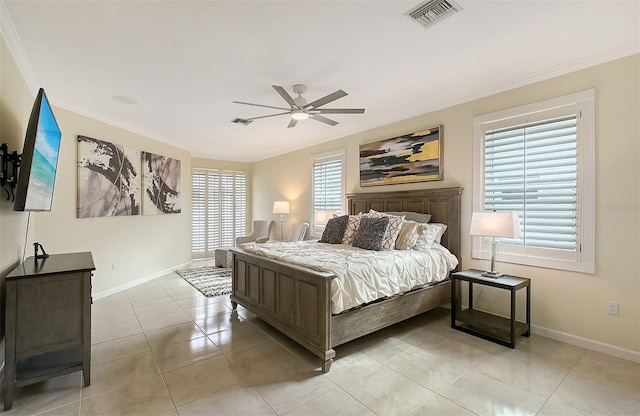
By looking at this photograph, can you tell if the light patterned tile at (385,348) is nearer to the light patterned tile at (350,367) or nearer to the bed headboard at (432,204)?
the light patterned tile at (350,367)

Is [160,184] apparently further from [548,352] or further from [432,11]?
[548,352]

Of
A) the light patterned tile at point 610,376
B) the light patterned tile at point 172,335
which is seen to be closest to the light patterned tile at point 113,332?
the light patterned tile at point 172,335

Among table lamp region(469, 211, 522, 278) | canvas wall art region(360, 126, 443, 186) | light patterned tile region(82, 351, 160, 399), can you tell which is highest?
canvas wall art region(360, 126, 443, 186)

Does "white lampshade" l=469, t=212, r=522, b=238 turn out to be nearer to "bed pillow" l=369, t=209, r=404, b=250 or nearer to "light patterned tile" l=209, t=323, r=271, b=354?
"bed pillow" l=369, t=209, r=404, b=250

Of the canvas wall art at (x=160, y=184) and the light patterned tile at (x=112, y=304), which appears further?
the canvas wall art at (x=160, y=184)

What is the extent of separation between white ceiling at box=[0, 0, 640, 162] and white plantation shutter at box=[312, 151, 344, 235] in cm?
168

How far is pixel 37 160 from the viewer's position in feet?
7.31

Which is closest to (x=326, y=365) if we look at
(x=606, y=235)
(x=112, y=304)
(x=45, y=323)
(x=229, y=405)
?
(x=229, y=405)

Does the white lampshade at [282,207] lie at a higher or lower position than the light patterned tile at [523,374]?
higher

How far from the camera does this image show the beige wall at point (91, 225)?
2.45 metres

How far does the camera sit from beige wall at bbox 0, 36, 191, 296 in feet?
8.04

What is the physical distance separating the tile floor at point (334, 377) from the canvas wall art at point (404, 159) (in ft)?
6.72

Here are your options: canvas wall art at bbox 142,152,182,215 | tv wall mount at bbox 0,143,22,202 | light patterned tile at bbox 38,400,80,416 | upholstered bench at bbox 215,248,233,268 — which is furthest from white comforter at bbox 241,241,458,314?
canvas wall art at bbox 142,152,182,215

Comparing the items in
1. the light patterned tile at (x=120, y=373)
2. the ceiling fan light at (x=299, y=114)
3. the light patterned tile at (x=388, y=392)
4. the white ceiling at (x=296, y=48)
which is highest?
the white ceiling at (x=296, y=48)
